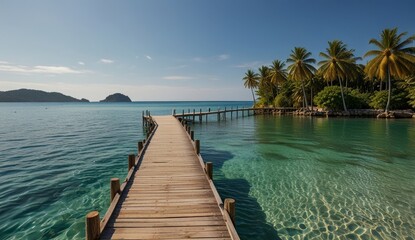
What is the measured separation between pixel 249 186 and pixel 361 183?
505cm

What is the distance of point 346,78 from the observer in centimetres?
4600

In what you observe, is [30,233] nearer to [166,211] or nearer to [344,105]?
[166,211]

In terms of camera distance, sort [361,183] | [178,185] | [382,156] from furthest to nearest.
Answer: [382,156] < [361,183] < [178,185]

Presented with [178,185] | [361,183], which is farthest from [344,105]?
[178,185]

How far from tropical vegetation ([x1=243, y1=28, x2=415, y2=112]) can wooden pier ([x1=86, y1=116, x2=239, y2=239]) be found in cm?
3903

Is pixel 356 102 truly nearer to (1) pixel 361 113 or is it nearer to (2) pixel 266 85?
(1) pixel 361 113

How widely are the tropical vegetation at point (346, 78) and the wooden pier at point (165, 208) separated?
39.0 metres

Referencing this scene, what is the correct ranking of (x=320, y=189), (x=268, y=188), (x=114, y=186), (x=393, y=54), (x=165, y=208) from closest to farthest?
(x=165, y=208)
(x=114, y=186)
(x=320, y=189)
(x=268, y=188)
(x=393, y=54)

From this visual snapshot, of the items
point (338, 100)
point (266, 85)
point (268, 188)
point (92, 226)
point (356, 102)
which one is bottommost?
point (268, 188)

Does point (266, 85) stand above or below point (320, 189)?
above

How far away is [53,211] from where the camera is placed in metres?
8.12

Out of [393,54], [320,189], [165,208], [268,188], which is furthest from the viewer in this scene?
[393,54]

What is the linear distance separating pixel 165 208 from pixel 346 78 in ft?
165

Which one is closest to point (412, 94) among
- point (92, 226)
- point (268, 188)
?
point (268, 188)
